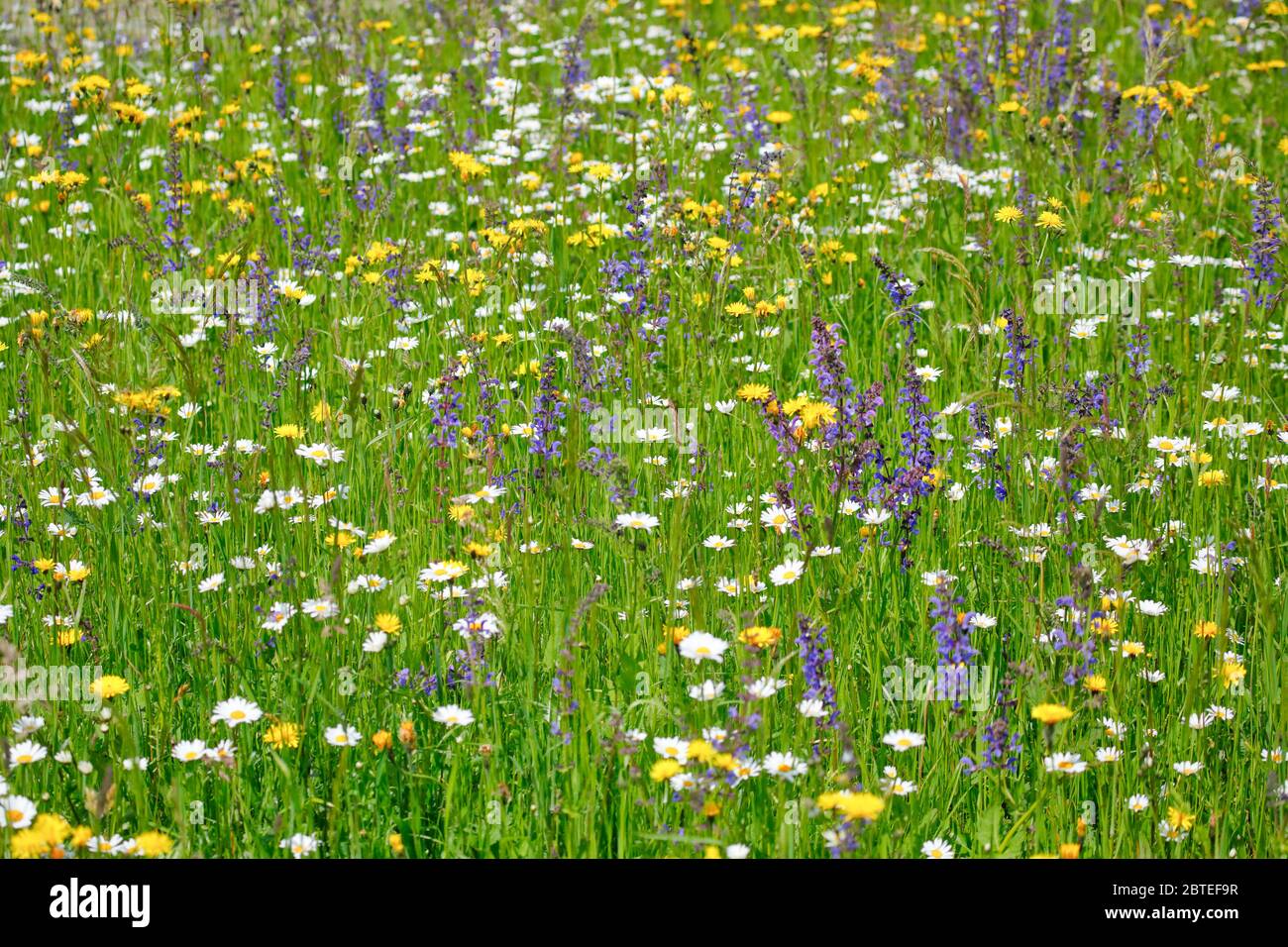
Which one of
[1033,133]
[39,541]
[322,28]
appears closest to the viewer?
[39,541]

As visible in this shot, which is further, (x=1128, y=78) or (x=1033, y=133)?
(x=1128, y=78)

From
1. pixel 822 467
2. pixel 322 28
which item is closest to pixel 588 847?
pixel 822 467

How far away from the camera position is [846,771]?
7.64 ft

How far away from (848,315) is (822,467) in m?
1.69

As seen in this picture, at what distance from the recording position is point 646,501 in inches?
135

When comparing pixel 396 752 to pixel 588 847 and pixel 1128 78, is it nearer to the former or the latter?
pixel 588 847

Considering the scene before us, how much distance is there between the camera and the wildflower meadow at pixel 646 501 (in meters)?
2.48

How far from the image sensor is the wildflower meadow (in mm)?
2484

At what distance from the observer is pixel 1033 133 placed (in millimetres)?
5164

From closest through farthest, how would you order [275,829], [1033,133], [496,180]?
[275,829]
[1033,133]
[496,180]

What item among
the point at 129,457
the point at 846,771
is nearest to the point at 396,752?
the point at 846,771

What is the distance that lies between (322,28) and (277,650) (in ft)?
15.9

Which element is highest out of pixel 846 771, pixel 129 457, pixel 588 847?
pixel 129 457

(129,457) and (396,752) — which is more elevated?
(129,457)
